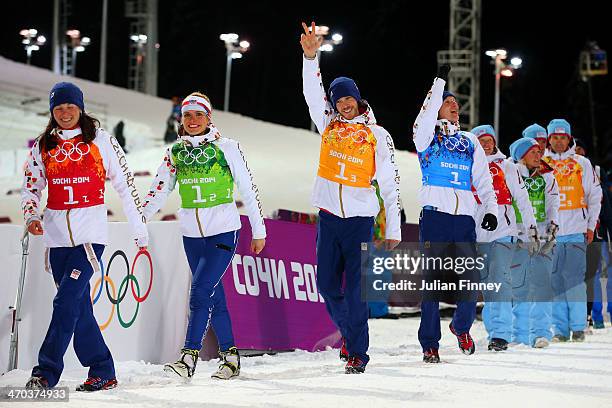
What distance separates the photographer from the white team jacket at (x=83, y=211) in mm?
7066

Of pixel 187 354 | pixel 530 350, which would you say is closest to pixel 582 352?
pixel 530 350

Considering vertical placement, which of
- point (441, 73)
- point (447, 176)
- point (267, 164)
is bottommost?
point (447, 176)

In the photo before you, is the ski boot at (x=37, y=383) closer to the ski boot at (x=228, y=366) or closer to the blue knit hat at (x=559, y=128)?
the ski boot at (x=228, y=366)

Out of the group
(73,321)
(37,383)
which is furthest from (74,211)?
(37,383)

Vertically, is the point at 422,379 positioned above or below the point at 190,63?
below

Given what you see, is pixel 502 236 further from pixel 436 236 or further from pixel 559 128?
pixel 559 128

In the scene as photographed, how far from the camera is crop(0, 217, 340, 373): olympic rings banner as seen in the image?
789 cm

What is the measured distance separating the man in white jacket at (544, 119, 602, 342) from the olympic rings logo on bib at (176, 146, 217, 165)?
5.08 metres

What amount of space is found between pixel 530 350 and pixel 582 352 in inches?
20.6

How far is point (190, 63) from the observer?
68.6 metres

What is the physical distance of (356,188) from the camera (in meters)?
8.44

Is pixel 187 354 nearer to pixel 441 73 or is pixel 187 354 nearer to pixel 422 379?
pixel 422 379
